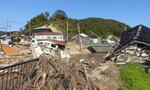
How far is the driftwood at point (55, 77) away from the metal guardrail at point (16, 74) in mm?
249

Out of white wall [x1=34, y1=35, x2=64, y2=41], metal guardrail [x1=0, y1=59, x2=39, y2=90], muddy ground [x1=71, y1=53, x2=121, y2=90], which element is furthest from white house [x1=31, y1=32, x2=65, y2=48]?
metal guardrail [x1=0, y1=59, x2=39, y2=90]

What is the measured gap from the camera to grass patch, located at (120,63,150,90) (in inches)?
556

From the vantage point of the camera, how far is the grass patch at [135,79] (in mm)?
14125

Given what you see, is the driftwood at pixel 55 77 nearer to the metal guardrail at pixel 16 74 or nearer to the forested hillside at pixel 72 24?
the metal guardrail at pixel 16 74

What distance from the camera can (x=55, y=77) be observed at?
38.5 feet

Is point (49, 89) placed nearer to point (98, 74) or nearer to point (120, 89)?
point (120, 89)

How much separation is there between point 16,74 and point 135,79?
6.09 metres

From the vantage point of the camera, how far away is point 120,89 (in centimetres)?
1378

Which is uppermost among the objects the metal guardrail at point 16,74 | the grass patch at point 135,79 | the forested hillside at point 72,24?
the forested hillside at point 72,24

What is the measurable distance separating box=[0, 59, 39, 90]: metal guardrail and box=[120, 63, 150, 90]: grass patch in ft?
13.1

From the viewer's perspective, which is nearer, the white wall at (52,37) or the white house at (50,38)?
the white house at (50,38)

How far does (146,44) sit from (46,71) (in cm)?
1293

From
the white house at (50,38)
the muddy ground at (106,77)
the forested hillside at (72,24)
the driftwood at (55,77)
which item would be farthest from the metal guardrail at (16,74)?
the forested hillside at (72,24)

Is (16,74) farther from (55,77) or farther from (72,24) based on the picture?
(72,24)
